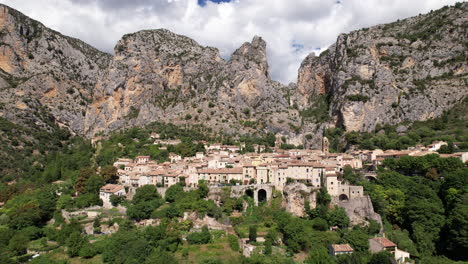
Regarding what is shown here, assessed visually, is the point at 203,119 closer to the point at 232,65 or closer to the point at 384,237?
the point at 232,65

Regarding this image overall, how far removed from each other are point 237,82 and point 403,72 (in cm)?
5192

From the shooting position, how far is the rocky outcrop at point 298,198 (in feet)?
143

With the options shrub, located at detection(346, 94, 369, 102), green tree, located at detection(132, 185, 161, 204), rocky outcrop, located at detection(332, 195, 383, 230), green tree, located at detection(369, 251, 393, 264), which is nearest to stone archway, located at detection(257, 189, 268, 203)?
rocky outcrop, located at detection(332, 195, 383, 230)

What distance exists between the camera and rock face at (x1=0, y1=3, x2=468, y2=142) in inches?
3484

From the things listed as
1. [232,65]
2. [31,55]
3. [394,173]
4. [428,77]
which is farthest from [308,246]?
[31,55]

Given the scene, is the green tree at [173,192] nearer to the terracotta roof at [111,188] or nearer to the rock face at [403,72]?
the terracotta roof at [111,188]

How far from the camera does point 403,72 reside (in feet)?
305

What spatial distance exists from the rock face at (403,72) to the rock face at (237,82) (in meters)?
0.27

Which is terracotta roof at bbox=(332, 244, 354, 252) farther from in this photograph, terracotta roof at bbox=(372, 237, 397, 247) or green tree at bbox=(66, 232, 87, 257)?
green tree at bbox=(66, 232, 87, 257)

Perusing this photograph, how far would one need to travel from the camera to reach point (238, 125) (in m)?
97.6

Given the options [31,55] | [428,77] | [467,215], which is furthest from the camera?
[31,55]

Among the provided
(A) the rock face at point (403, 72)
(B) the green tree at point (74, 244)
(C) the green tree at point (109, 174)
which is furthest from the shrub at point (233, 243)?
(A) the rock face at point (403, 72)

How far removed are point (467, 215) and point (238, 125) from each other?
229 feet

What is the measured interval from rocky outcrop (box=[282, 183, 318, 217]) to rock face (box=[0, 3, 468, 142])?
49.4 meters
